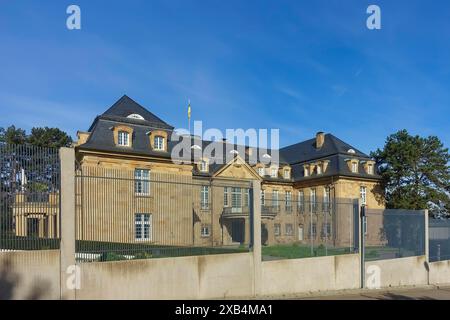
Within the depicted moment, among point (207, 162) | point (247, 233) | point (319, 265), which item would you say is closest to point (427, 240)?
point (319, 265)

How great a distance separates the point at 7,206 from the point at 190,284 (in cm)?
465

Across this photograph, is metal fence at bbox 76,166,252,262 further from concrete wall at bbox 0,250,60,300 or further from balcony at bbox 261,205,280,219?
concrete wall at bbox 0,250,60,300

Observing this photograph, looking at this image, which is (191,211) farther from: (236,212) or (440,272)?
(440,272)

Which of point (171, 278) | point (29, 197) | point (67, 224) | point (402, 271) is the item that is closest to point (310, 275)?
point (171, 278)

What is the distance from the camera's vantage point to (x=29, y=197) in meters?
9.03

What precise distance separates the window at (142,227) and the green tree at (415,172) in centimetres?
4411

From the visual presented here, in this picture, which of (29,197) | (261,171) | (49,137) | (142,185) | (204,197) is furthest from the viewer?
(49,137)

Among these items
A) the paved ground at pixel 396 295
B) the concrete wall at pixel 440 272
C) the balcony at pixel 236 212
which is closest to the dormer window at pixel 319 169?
the concrete wall at pixel 440 272

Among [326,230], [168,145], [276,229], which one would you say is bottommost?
[326,230]

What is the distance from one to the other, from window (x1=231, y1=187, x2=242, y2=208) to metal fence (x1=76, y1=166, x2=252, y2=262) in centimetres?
5

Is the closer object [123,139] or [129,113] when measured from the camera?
[123,139]

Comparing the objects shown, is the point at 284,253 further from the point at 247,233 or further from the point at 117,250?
the point at 117,250

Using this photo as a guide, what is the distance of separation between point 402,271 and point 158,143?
2700 centimetres

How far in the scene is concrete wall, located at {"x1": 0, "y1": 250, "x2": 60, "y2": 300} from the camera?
327 inches
